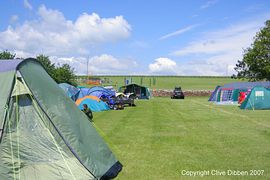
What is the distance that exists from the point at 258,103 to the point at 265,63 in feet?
63.8

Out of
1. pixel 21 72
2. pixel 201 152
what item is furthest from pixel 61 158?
pixel 201 152

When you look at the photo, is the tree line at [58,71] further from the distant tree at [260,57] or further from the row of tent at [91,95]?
the distant tree at [260,57]

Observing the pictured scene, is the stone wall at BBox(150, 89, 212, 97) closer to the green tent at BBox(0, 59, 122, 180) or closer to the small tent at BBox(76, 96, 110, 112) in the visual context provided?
the small tent at BBox(76, 96, 110, 112)

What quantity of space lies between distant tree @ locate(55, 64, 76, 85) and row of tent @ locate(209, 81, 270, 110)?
20.3 m

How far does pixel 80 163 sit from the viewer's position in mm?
6062

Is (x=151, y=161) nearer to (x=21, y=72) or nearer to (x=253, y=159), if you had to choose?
(x=253, y=159)

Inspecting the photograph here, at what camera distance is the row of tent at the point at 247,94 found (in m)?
24.8

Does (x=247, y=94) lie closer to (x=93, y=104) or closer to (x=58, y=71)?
(x=93, y=104)

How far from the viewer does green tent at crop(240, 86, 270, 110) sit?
24.7m

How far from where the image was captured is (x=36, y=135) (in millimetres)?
6211

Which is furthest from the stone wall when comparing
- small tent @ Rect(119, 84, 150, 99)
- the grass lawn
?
the grass lawn

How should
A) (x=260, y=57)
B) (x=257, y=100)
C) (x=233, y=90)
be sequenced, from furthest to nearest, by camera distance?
(x=260, y=57)
(x=233, y=90)
(x=257, y=100)

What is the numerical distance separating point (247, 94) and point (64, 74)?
26.0 meters

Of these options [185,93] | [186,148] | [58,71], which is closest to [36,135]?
[186,148]
